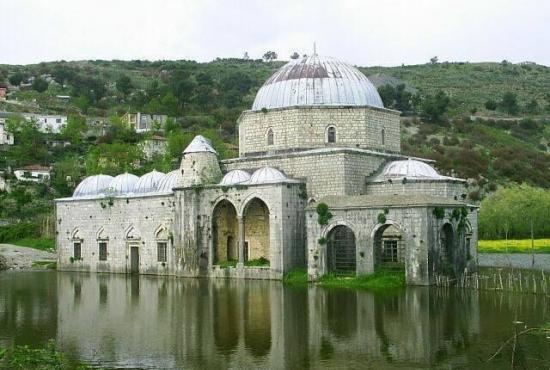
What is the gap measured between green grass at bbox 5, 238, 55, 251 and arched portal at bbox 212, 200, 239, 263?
1851cm

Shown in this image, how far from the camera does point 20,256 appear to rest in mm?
52719

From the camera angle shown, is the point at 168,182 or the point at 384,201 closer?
the point at 384,201

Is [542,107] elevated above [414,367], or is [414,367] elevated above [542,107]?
[542,107]

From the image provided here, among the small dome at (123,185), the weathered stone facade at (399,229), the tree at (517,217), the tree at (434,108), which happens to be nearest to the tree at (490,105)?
the tree at (434,108)

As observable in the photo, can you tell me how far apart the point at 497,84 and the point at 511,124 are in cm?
2175

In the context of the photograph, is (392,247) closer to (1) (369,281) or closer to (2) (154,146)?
(1) (369,281)

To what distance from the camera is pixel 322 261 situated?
35125 millimetres

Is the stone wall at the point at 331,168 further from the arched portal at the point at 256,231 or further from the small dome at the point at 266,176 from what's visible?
the arched portal at the point at 256,231

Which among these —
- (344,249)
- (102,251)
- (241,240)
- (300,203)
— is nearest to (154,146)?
(102,251)

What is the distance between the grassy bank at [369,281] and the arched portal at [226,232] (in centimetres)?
783

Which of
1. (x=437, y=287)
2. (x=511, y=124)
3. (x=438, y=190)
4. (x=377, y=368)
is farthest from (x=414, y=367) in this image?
(x=511, y=124)

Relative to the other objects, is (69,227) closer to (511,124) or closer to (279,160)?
(279,160)

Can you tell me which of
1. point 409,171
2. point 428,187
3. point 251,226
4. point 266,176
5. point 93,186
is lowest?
point 251,226

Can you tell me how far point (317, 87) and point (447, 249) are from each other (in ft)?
40.0
